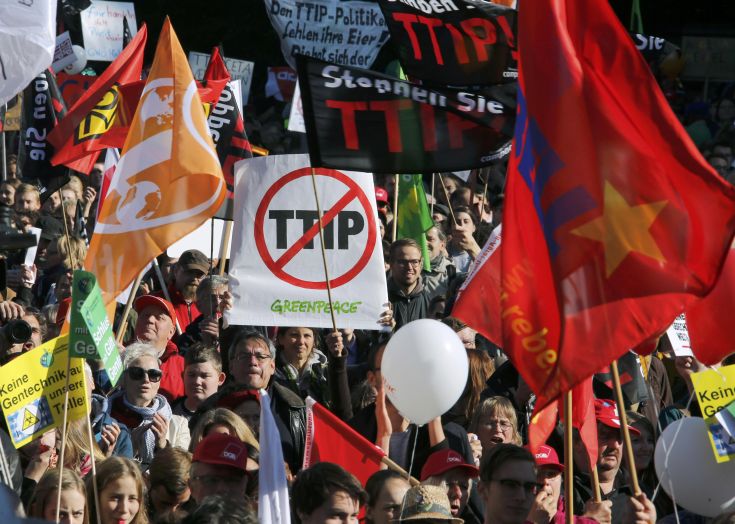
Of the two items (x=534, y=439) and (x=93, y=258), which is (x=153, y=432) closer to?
(x=93, y=258)

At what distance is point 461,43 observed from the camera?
27.0ft

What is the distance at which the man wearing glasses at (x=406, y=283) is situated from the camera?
945 cm

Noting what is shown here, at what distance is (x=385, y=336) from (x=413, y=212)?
2.77 m

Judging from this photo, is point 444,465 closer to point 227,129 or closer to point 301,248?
point 301,248

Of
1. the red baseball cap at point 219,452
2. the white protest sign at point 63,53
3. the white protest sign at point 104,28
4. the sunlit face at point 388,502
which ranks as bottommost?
the white protest sign at point 104,28

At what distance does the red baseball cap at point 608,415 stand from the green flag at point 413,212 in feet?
12.8

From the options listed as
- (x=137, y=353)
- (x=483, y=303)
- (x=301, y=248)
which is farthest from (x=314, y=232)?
(x=483, y=303)

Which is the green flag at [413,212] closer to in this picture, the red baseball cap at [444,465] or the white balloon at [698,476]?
the red baseball cap at [444,465]

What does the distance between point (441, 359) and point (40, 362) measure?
1.68 meters

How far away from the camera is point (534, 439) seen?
6570 mm

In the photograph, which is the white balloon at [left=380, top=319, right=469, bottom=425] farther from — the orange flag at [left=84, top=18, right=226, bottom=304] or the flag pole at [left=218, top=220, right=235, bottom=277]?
the flag pole at [left=218, top=220, right=235, bottom=277]

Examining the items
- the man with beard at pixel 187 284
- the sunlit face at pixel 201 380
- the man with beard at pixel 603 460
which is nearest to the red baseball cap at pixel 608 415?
the man with beard at pixel 603 460

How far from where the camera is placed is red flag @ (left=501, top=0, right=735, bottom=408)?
5238 millimetres

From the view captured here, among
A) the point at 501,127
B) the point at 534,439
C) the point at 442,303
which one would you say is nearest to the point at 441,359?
the point at 534,439
